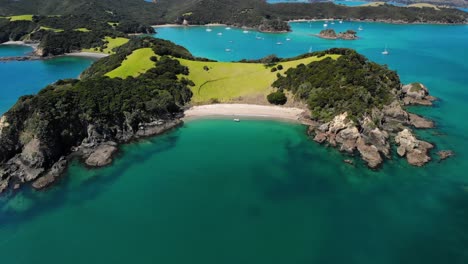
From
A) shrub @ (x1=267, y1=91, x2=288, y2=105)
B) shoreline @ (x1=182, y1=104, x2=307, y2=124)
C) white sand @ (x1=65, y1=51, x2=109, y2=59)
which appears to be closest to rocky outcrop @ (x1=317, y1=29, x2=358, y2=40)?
white sand @ (x1=65, y1=51, x2=109, y2=59)

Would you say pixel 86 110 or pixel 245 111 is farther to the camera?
pixel 245 111

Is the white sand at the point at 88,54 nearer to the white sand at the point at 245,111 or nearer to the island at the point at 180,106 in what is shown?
the island at the point at 180,106

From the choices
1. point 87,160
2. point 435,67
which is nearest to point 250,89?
point 87,160

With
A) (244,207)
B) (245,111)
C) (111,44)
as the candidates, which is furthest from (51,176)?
(111,44)

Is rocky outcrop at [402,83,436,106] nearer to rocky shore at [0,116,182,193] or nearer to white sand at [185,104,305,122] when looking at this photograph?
white sand at [185,104,305,122]

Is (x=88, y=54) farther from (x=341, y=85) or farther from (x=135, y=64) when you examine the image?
(x=341, y=85)

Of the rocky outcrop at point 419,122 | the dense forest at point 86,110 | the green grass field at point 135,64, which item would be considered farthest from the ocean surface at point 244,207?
the green grass field at point 135,64
